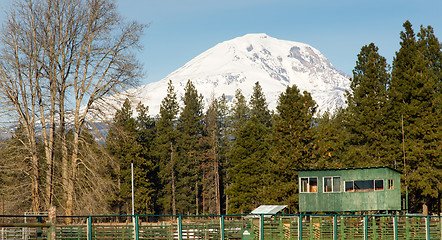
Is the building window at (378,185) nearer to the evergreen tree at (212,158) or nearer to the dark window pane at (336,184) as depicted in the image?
the dark window pane at (336,184)

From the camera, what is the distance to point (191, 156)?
319 ft

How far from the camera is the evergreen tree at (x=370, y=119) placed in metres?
65.1

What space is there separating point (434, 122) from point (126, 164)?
43.0 meters

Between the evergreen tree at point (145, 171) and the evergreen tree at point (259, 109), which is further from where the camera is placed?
the evergreen tree at point (259, 109)

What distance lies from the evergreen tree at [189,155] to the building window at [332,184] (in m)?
49.6

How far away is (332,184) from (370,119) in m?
19.6

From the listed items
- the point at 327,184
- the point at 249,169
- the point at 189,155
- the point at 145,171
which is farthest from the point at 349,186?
the point at 189,155

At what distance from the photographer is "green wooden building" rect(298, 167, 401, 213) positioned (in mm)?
47781

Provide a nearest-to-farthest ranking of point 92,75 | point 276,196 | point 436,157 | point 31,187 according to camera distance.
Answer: point 31,187
point 92,75
point 436,157
point 276,196

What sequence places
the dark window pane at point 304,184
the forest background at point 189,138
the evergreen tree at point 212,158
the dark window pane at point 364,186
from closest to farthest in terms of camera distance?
the forest background at point 189,138 < the dark window pane at point 364,186 < the dark window pane at point 304,184 < the evergreen tree at point 212,158

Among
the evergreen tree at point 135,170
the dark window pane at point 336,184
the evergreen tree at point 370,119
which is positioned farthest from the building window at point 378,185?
the evergreen tree at point 135,170

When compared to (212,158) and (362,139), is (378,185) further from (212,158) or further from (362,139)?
(212,158)

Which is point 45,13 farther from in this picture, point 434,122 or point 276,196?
point 434,122

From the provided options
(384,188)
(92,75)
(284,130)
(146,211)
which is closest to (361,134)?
(284,130)
